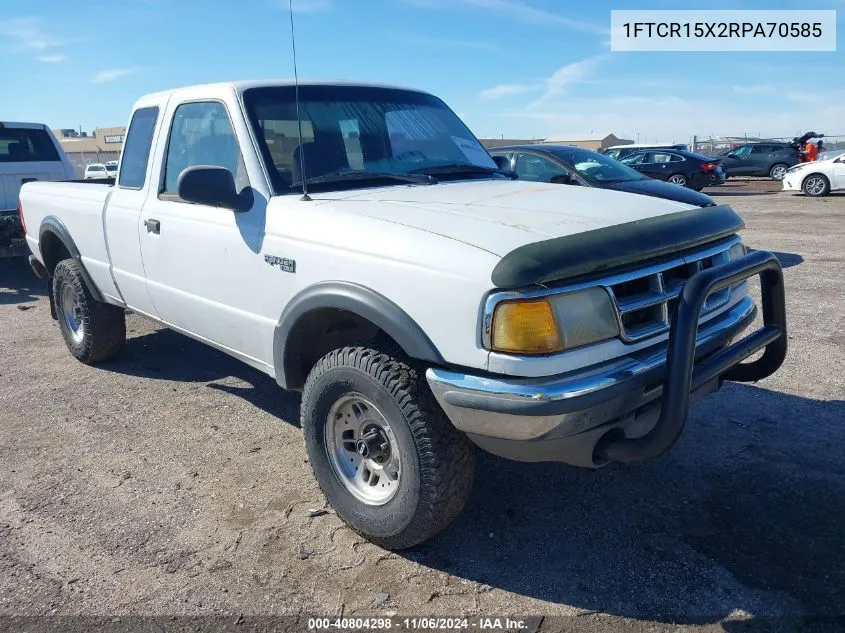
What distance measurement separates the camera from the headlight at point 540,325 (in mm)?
2424

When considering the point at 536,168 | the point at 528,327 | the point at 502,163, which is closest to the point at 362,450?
the point at 528,327

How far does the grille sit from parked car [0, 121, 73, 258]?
858 cm

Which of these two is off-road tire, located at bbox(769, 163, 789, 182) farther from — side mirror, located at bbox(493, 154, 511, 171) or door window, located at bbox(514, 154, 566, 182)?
side mirror, located at bbox(493, 154, 511, 171)

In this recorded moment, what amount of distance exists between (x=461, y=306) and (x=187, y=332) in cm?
236

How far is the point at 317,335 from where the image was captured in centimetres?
339

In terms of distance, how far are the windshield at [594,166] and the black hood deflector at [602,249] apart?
5.46m

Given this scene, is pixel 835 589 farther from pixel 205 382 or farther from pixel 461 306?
pixel 205 382

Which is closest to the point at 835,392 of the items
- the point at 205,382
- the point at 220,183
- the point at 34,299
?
the point at 220,183

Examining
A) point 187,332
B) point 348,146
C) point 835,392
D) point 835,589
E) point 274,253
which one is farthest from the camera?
point 835,392

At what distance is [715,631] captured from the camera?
2531 mm

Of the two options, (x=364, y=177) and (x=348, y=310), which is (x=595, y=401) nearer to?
(x=348, y=310)

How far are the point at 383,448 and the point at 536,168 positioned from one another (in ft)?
21.0

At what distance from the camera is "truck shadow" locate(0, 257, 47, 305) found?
8680 millimetres

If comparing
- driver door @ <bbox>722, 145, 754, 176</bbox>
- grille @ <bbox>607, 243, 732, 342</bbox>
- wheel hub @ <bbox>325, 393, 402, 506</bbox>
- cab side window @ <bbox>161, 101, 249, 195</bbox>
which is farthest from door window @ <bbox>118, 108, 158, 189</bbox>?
driver door @ <bbox>722, 145, 754, 176</bbox>
